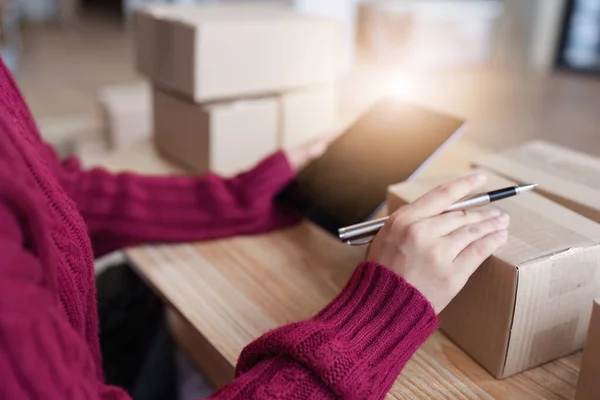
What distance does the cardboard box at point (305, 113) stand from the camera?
3.28ft

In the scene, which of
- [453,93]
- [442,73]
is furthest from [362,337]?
[442,73]

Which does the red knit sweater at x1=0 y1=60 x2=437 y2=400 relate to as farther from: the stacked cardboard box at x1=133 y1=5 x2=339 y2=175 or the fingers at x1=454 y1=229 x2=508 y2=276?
the stacked cardboard box at x1=133 y1=5 x2=339 y2=175

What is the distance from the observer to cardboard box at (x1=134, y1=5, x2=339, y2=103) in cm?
90

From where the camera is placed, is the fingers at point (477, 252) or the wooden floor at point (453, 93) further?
the wooden floor at point (453, 93)

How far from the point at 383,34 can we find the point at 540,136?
128cm

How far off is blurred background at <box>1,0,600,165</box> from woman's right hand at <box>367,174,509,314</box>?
845mm

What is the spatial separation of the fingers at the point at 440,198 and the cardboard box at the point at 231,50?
1.56 ft

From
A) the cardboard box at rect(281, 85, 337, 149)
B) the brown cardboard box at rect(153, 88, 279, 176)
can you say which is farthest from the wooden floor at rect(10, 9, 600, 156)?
the brown cardboard box at rect(153, 88, 279, 176)

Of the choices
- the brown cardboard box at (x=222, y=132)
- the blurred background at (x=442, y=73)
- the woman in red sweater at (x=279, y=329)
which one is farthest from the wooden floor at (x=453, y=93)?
the woman in red sweater at (x=279, y=329)

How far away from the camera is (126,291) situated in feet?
3.25

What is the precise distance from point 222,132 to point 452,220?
51cm

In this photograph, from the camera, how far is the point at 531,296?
497 millimetres

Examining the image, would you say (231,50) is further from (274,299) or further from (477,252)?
(477,252)

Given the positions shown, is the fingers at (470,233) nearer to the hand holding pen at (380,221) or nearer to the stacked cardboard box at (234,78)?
the hand holding pen at (380,221)
